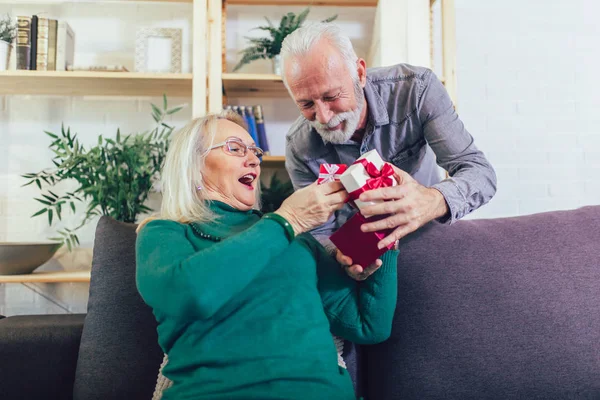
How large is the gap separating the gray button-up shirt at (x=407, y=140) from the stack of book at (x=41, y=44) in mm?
1300

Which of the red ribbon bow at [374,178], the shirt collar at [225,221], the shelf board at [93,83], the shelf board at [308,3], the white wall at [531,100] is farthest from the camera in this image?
the white wall at [531,100]

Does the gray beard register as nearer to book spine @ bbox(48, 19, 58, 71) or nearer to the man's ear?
the man's ear

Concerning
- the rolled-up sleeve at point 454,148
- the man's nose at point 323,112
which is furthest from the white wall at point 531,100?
the man's nose at point 323,112

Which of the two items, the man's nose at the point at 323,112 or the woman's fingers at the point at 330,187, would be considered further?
the man's nose at the point at 323,112

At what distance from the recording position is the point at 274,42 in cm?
256

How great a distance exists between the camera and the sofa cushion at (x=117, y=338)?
4.30ft

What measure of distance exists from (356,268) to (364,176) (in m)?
0.23

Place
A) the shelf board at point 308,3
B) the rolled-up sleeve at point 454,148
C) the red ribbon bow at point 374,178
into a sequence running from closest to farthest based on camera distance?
the red ribbon bow at point 374,178 < the rolled-up sleeve at point 454,148 < the shelf board at point 308,3

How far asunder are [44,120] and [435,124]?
2.05 meters

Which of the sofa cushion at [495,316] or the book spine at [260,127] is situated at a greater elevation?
the book spine at [260,127]

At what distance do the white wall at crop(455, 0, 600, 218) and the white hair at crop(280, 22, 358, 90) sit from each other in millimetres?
1463

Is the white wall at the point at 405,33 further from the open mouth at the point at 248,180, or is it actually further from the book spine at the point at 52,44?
the book spine at the point at 52,44

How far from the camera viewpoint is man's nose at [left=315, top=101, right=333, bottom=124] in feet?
5.08

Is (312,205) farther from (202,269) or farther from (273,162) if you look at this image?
(273,162)
